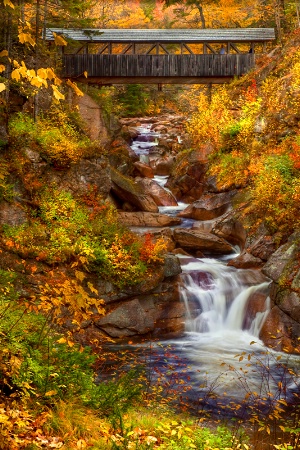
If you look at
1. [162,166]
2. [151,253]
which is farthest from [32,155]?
[162,166]

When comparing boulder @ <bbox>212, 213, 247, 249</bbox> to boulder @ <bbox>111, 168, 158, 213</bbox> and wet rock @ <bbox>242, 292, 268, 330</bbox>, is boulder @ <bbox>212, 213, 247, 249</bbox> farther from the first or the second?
boulder @ <bbox>111, 168, 158, 213</bbox>

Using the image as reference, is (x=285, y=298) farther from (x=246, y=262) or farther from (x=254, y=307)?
(x=246, y=262)

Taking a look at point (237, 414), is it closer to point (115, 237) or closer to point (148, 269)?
point (148, 269)

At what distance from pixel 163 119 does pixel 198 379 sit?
28287 mm

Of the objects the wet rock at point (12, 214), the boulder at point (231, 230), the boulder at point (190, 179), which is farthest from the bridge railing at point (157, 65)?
the wet rock at point (12, 214)

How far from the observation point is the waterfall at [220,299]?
39.8ft

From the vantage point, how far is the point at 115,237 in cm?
1252

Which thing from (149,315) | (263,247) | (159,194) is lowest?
(149,315)

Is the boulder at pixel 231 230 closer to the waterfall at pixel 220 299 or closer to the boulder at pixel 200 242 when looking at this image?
the boulder at pixel 200 242

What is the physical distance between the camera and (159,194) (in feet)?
68.2

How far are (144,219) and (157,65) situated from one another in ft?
35.3

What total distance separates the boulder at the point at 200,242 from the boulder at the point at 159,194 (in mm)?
5278

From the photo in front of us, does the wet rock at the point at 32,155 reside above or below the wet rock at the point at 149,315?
above

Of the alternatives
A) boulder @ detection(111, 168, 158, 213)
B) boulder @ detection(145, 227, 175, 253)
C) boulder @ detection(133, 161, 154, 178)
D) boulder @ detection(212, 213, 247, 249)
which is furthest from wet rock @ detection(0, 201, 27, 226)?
boulder @ detection(133, 161, 154, 178)
